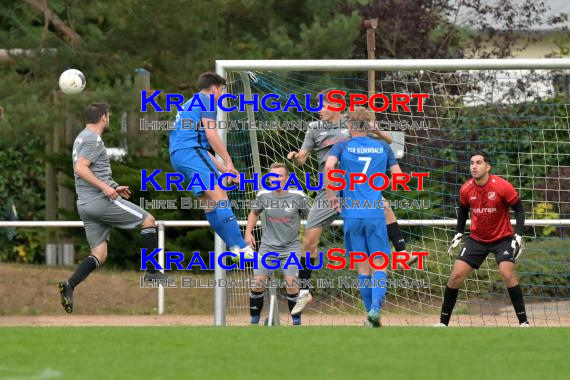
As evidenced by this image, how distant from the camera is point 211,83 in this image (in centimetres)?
1245

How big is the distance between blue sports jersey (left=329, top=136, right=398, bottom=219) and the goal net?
3437 mm

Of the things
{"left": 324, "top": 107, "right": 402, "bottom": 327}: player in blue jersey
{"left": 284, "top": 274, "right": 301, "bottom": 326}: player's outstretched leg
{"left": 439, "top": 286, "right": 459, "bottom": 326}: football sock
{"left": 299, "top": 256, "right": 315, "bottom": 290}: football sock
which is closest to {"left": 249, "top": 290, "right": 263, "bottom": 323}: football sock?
{"left": 284, "top": 274, "right": 301, "bottom": 326}: player's outstretched leg

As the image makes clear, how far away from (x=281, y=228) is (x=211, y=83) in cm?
211

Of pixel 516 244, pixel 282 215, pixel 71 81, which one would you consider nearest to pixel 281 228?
pixel 282 215

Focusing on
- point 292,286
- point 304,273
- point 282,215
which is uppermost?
point 282,215

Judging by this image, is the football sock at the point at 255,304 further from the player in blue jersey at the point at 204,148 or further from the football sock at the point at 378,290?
the football sock at the point at 378,290

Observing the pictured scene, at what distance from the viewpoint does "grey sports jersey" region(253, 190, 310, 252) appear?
13.8m

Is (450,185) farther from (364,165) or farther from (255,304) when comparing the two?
(364,165)

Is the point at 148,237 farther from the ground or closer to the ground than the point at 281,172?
closer to the ground

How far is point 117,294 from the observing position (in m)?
18.9
